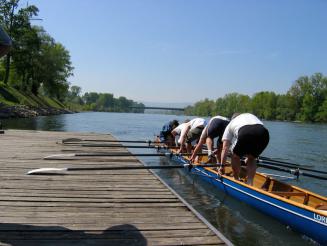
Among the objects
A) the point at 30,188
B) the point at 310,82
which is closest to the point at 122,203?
the point at 30,188

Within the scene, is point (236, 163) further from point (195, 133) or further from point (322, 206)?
point (195, 133)

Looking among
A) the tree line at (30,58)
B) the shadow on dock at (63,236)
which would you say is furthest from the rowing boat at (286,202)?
the tree line at (30,58)

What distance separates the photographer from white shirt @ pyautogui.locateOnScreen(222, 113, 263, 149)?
29.0 ft

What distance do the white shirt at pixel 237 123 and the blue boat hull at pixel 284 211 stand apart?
47.5 inches

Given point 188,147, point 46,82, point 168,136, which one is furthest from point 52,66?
point 188,147

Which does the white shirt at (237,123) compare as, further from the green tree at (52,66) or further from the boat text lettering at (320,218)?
the green tree at (52,66)

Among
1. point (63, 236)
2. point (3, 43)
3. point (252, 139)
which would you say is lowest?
point (63, 236)

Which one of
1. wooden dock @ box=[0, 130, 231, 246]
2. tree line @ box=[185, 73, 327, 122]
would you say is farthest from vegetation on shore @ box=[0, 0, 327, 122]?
wooden dock @ box=[0, 130, 231, 246]

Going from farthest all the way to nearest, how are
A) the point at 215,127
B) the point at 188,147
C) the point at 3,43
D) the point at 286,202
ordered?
the point at 188,147 < the point at 215,127 < the point at 286,202 < the point at 3,43

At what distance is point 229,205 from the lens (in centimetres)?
1044

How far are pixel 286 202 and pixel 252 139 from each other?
1545mm

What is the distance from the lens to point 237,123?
9.02 metres

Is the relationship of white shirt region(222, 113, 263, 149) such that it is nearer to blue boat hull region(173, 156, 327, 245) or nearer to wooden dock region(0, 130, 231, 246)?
blue boat hull region(173, 156, 327, 245)

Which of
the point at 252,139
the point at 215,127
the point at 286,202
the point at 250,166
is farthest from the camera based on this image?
the point at 215,127
